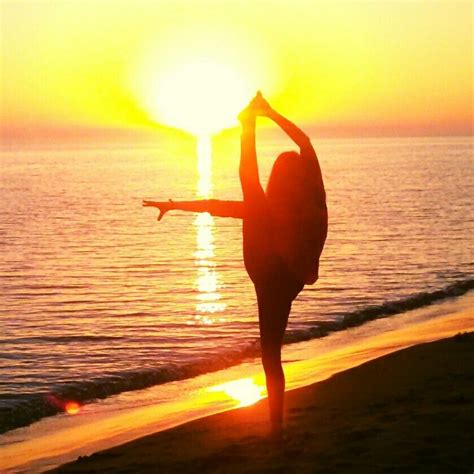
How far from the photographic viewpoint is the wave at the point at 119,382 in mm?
14594

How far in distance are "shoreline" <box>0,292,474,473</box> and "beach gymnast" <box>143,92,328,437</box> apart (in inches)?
152

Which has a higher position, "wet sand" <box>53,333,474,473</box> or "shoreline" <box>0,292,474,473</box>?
"wet sand" <box>53,333,474,473</box>

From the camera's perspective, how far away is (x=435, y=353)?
14609 millimetres

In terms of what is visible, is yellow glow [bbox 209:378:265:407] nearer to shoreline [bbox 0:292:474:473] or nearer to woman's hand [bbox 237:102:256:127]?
shoreline [bbox 0:292:474:473]

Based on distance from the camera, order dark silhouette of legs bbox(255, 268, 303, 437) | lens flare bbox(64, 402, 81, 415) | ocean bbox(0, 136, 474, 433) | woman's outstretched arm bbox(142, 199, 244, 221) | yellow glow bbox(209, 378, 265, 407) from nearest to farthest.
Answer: woman's outstretched arm bbox(142, 199, 244, 221), dark silhouette of legs bbox(255, 268, 303, 437), yellow glow bbox(209, 378, 265, 407), lens flare bbox(64, 402, 81, 415), ocean bbox(0, 136, 474, 433)

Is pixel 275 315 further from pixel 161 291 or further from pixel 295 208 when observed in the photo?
pixel 161 291

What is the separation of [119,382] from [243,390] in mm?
2437

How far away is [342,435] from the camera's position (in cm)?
946

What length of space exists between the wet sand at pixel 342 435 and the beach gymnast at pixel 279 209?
1.56 meters

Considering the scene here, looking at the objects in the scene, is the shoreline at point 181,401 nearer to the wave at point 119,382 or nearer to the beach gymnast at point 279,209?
the wave at point 119,382

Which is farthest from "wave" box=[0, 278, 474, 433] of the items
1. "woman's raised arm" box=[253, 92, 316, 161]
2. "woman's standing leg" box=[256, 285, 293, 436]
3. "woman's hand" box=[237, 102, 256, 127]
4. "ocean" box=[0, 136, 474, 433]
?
"woman's raised arm" box=[253, 92, 316, 161]

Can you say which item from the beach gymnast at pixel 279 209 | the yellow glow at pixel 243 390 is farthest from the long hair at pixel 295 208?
the yellow glow at pixel 243 390

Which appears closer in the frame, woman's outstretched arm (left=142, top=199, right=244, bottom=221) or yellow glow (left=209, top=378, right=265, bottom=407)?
woman's outstretched arm (left=142, top=199, right=244, bottom=221)

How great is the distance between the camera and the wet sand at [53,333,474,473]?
28.0 feet
